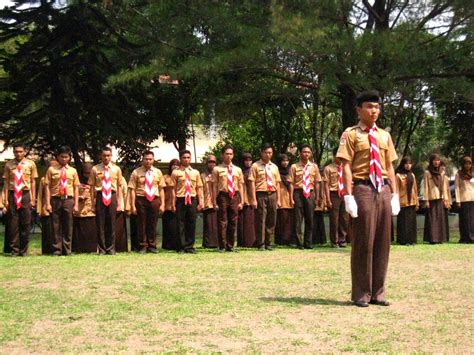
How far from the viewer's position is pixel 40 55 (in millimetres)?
18656

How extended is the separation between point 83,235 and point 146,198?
1.34m

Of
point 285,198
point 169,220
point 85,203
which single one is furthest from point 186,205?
point 285,198

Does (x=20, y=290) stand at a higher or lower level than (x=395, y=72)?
lower

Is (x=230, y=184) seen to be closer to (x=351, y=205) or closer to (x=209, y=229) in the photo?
(x=209, y=229)

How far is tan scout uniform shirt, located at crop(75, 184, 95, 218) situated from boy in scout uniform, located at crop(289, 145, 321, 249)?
12.5ft

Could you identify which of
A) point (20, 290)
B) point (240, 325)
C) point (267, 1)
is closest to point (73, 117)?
point (267, 1)

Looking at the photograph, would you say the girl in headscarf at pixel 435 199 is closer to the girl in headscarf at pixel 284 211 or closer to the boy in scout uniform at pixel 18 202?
the girl in headscarf at pixel 284 211

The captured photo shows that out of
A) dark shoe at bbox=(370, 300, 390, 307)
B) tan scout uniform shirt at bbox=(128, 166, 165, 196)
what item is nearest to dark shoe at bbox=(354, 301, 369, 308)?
dark shoe at bbox=(370, 300, 390, 307)

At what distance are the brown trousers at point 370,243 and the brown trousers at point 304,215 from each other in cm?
689

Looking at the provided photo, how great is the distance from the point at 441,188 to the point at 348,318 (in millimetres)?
10246

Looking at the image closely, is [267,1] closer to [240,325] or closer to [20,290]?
[20,290]

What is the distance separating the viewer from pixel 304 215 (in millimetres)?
14453

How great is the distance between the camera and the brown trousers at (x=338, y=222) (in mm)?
15047

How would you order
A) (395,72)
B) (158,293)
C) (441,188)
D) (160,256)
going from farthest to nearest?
(441,188)
(395,72)
(160,256)
(158,293)
